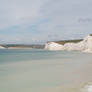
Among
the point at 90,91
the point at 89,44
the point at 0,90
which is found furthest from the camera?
the point at 89,44

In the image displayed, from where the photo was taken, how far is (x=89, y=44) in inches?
2638

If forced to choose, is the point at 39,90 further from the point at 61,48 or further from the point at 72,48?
the point at 61,48

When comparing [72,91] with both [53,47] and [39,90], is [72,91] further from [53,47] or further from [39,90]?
[53,47]

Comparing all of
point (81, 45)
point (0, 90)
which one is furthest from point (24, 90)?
point (81, 45)

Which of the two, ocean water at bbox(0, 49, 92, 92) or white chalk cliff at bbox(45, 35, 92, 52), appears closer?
ocean water at bbox(0, 49, 92, 92)

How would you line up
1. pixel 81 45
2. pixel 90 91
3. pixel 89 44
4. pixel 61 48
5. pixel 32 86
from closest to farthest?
pixel 90 91, pixel 32 86, pixel 89 44, pixel 81 45, pixel 61 48

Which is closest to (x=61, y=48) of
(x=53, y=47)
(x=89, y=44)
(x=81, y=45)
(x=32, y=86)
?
(x=53, y=47)

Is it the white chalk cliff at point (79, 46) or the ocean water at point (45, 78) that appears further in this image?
the white chalk cliff at point (79, 46)

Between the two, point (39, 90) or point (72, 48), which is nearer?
point (39, 90)

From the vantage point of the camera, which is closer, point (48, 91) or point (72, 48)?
point (48, 91)

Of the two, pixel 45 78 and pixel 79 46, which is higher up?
pixel 45 78

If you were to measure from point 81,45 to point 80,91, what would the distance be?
77.2 metres

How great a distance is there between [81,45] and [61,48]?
2299 centimetres

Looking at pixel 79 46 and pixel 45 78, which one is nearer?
Result: pixel 45 78
